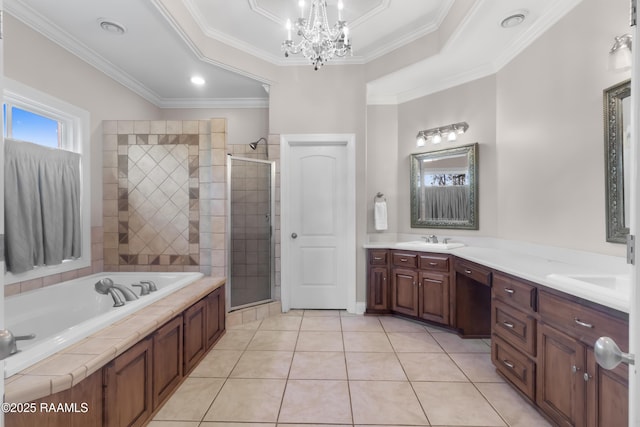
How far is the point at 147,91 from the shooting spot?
3873 millimetres

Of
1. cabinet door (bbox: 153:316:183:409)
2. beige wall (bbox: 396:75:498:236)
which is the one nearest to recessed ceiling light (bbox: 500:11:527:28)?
beige wall (bbox: 396:75:498:236)

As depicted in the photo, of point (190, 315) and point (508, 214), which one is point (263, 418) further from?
point (508, 214)

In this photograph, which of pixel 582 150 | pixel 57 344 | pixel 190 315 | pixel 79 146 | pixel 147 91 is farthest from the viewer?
pixel 147 91

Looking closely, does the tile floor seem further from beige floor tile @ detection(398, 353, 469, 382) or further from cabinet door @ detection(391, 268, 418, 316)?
cabinet door @ detection(391, 268, 418, 316)

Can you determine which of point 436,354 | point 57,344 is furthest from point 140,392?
point 436,354

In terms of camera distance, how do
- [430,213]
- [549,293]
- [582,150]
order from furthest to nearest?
[430,213], [582,150], [549,293]

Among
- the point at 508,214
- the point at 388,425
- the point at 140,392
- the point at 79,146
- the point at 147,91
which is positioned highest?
the point at 147,91

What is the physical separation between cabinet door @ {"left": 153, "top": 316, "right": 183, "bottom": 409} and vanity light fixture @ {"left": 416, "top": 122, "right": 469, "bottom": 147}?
3109 millimetres

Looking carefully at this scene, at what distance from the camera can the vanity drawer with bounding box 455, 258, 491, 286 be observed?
235 cm

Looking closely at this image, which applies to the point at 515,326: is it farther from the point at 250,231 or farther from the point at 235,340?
the point at 250,231

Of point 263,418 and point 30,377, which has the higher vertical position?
point 30,377

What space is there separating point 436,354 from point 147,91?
14.4 feet

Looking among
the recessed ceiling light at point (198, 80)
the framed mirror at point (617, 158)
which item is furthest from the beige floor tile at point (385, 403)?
the recessed ceiling light at point (198, 80)

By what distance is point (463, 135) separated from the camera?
3.36m
